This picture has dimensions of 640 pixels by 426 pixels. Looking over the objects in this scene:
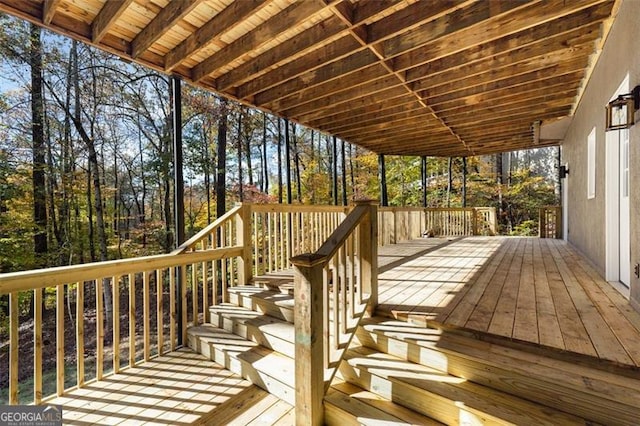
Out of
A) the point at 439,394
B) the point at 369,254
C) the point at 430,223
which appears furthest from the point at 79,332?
the point at 430,223

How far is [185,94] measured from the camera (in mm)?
10188

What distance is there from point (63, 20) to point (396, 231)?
6790 millimetres

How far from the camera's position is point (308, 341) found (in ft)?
5.75

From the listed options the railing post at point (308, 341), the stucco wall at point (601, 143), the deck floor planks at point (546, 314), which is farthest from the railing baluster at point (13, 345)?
the stucco wall at point (601, 143)

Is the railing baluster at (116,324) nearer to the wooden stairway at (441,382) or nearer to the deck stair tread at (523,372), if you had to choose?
the wooden stairway at (441,382)

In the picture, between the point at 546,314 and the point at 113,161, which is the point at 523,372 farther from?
the point at 113,161

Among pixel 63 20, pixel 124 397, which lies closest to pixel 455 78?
pixel 63 20

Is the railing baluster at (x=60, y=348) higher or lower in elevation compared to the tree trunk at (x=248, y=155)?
lower

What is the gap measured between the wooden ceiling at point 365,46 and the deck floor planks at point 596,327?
2.63 m

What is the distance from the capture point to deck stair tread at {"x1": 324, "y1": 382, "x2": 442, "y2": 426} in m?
1.68

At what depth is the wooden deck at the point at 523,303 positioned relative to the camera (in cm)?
188

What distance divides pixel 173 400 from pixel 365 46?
3.76m

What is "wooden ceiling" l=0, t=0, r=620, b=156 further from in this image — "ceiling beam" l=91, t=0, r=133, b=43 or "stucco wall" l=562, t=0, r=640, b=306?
"stucco wall" l=562, t=0, r=640, b=306

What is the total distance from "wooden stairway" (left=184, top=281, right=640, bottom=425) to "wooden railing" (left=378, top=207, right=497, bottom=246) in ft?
14.6
